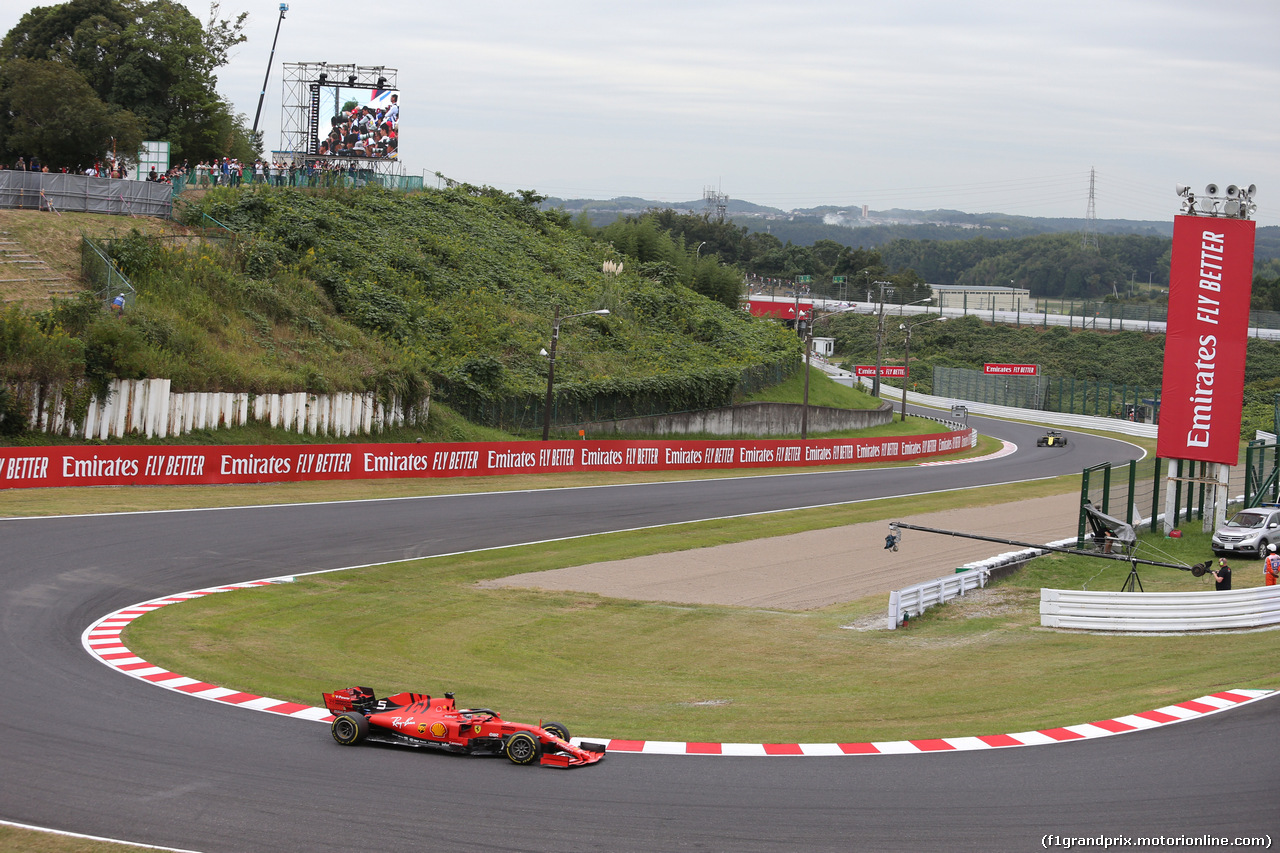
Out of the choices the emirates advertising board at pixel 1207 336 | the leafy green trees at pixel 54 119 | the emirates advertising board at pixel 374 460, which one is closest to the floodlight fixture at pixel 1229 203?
the emirates advertising board at pixel 1207 336

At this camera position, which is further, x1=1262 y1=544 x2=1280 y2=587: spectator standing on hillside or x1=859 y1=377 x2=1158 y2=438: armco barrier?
x1=859 y1=377 x2=1158 y2=438: armco barrier

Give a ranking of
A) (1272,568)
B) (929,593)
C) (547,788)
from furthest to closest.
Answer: (1272,568), (929,593), (547,788)

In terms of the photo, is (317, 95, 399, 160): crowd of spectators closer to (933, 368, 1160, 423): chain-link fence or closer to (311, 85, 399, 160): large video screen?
(311, 85, 399, 160): large video screen

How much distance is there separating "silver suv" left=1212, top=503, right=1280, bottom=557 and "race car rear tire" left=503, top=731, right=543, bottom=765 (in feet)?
83.5

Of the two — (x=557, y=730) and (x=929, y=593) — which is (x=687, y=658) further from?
(x=929, y=593)

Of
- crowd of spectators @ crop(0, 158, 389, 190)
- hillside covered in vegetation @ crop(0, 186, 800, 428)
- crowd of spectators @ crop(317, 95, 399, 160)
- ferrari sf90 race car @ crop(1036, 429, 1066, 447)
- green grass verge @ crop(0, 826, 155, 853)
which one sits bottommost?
ferrari sf90 race car @ crop(1036, 429, 1066, 447)

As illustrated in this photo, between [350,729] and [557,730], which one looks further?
[350,729]

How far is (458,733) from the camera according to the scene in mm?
12875

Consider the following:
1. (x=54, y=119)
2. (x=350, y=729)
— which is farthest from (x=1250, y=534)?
(x=54, y=119)

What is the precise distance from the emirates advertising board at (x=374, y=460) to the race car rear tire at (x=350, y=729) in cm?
2446

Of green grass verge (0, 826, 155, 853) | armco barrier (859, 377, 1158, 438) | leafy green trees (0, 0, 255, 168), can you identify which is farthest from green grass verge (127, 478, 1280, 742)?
armco barrier (859, 377, 1158, 438)

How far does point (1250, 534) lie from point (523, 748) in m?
25.9

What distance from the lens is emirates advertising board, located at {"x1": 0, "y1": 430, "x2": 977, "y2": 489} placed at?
3353 centimetres

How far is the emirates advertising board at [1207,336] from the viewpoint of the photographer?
3175cm
